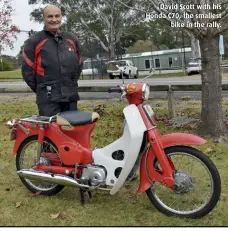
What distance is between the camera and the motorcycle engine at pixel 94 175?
12.1 feet

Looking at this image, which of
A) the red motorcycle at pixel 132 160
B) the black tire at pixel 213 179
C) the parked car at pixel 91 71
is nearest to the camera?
the black tire at pixel 213 179

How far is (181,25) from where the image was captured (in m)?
5.97

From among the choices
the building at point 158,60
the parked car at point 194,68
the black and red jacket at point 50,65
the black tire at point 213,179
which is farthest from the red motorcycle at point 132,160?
the building at point 158,60

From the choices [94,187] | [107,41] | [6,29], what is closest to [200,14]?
[94,187]

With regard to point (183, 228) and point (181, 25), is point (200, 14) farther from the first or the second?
point (183, 228)

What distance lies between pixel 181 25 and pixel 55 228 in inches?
149

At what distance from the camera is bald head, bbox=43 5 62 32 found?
4211 mm

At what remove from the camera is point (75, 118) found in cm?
379

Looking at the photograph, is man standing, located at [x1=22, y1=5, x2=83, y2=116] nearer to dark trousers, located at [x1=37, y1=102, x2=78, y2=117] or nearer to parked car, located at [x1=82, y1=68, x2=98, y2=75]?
dark trousers, located at [x1=37, y1=102, x2=78, y2=117]

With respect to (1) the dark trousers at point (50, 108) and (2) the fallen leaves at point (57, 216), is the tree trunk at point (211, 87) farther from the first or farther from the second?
(2) the fallen leaves at point (57, 216)

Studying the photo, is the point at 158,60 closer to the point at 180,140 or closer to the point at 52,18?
the point at 52,18

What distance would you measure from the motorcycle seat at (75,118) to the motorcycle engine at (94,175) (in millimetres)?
439

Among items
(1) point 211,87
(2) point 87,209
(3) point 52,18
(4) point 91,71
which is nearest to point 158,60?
(4) point 91,71

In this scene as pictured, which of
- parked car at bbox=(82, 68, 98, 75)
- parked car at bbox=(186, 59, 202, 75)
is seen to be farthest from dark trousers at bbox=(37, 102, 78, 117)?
parked car at bbox=(82, 68, 98, 75)
